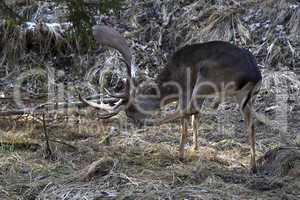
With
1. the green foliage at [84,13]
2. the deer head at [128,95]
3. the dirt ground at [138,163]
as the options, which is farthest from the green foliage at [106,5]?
the dirt ground at [138,163]

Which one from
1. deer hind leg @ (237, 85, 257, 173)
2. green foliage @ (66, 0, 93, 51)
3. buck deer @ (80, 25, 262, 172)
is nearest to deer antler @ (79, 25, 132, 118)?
buck deer @ (80, 25, 262, 172)

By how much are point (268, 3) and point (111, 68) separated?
12.1 feet

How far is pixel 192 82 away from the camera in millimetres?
7457

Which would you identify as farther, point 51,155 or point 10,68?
point 10,68

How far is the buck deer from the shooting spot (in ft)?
22.6

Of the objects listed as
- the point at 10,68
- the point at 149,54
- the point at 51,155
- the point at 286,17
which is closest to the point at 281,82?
the point at 286,17

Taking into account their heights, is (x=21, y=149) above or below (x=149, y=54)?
below

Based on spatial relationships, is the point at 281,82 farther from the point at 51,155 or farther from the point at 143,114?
the point at 51,155

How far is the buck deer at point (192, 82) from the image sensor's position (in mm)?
6895

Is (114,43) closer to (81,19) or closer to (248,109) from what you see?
(81,19)

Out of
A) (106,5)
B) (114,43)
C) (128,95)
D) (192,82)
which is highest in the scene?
(106,5)

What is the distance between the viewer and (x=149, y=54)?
12539mm

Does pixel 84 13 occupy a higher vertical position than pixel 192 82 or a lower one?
higher

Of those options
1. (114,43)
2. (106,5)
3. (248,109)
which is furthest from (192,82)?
(106,5)
